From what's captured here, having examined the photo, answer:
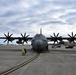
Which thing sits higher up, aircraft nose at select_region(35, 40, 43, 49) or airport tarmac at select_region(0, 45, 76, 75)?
aircraft nose at select_region(35, 40, 43, 49)

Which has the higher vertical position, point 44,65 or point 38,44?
point 38,44

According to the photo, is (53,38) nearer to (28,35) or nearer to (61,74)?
(28,35)

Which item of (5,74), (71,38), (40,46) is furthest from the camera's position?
(71,38)

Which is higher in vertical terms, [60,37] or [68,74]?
[60,37]

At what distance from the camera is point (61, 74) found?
390 inches

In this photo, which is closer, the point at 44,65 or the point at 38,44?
the point at 44,65

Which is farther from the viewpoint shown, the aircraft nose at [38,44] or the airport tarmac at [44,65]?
the aircraft nose at [38,44]

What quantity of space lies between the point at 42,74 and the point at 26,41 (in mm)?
43506

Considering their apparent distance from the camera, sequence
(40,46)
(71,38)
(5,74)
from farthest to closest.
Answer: (71,38), (40,46), (5,74)

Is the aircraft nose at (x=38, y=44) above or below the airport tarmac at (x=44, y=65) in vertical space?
above

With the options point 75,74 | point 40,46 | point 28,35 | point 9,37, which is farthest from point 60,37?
point 75,74

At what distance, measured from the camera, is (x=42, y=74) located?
9875 mm

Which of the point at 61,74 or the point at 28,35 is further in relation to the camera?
the point at 28,35

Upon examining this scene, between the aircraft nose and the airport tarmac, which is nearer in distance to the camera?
the airport tarmac
